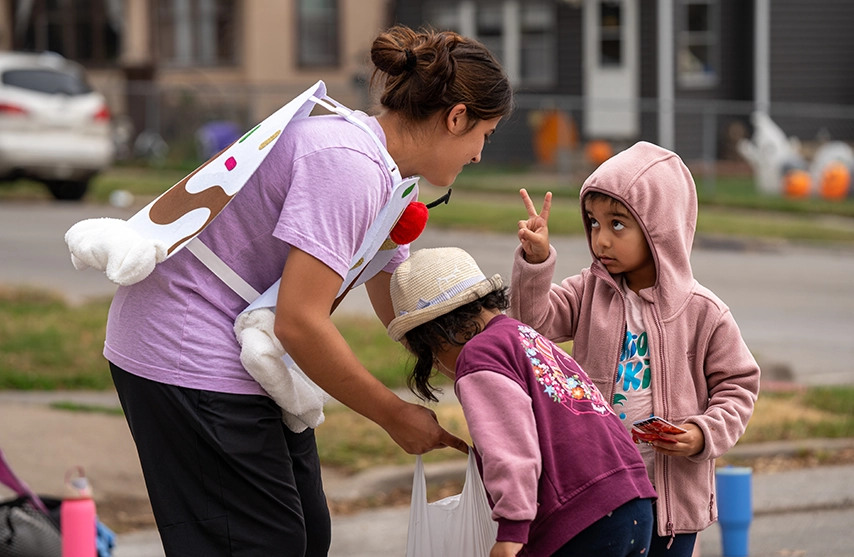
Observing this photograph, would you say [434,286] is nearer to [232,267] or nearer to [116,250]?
[232,267]

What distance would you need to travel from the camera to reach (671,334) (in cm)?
294

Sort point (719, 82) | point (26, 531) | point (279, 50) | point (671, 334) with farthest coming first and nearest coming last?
point (279, 50), point (719, 82), point (26, 531), point (671, 334)

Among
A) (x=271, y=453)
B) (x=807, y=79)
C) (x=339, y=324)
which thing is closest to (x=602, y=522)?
(x=271, y=453)

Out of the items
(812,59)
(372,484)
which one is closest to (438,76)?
(372,484)

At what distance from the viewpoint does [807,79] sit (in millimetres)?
22406

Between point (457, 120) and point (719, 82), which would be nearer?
point (457, 120)

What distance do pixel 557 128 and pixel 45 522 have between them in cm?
1790

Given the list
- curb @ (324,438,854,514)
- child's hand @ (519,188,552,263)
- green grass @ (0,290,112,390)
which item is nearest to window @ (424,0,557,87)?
green grass @ (0,290,112,390)

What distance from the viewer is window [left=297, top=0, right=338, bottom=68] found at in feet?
85.4

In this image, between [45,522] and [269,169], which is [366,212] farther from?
[45,522]

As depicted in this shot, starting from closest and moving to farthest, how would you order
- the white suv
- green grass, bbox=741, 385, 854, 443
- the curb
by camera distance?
the curb
green grass, bbox=741, 385, 854, 443
the white suv

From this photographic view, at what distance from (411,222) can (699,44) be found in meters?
20.3

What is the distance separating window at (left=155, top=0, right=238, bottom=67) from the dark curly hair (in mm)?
24049

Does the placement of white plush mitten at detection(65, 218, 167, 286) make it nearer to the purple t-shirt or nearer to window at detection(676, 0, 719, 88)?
the purple t-shirt
